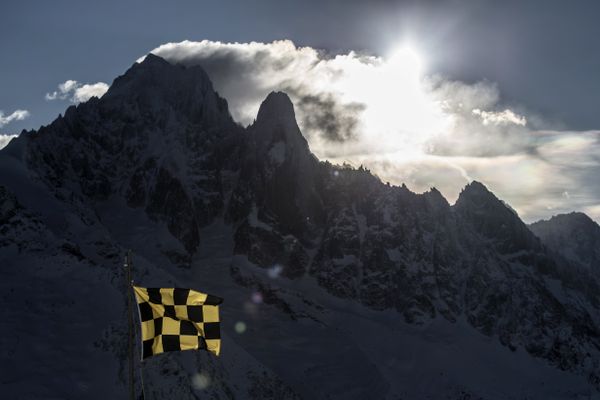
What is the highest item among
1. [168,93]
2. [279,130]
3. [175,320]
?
[168,93]

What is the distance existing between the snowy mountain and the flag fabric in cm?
5092

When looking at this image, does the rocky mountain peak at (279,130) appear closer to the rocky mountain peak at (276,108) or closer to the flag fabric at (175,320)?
the rocky mountain peak at (276,108)

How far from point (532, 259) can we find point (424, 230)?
132ft

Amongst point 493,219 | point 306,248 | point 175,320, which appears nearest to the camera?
point 175,320

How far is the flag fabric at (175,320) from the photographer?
1998cm

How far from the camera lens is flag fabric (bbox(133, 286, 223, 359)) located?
19984mm

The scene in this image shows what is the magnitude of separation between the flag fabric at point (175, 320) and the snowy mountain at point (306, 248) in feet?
167

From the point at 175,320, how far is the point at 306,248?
131 metres

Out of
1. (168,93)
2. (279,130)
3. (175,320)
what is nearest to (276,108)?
(279,130)

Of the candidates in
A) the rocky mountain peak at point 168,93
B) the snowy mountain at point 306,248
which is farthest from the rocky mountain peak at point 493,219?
the rocky mountain peak at point 168,93

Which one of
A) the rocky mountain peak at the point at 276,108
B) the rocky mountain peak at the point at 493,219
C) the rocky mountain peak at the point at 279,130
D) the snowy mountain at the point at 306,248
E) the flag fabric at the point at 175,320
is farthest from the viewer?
the rocky mountain peak at the point at 493,219

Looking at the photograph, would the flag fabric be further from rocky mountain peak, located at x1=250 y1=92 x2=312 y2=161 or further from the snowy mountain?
rocky mountain peak, located at x1=250 y1=92 x2=312 y2=161

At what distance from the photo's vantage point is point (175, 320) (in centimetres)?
2067

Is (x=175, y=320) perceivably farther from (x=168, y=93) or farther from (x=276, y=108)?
(x=168, y=93)
